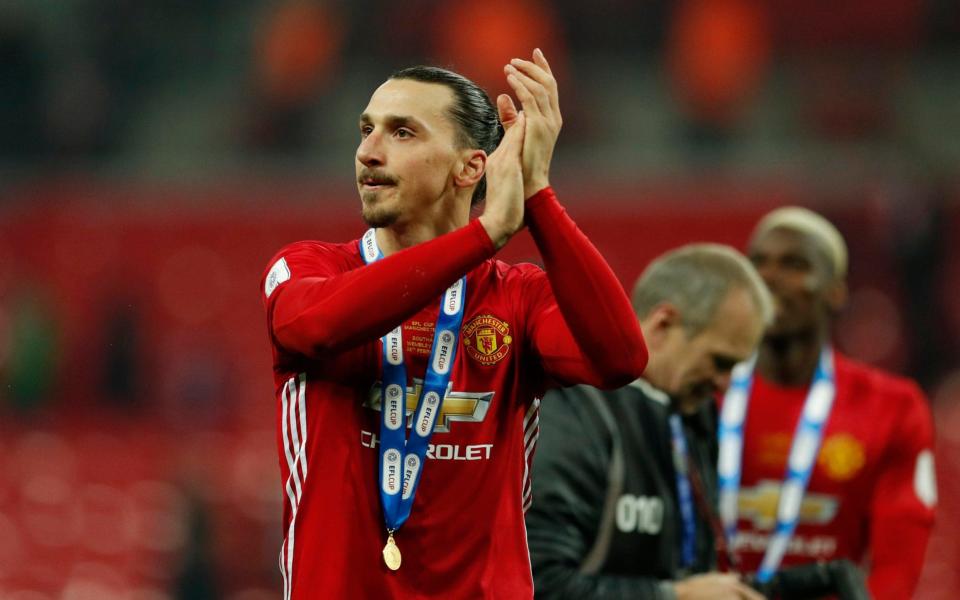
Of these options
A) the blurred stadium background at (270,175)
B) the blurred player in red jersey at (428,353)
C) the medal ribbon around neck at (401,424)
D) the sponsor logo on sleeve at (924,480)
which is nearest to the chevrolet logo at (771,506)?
the sponsor logo on sleeve at (924,480)

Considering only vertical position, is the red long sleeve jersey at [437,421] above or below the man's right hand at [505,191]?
below

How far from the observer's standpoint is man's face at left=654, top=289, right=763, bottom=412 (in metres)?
4.34

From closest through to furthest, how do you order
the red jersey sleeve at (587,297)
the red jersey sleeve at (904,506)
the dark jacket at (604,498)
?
the red jersey sleeve at (587,297)
the dark jacket at (604,498)
the red jersey sleeve at (904,506)

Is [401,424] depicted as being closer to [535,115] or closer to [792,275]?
[535,115]

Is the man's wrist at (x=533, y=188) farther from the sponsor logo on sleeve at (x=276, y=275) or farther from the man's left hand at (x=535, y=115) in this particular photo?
the sponsor logo on sleeve at (x=276, y=275)

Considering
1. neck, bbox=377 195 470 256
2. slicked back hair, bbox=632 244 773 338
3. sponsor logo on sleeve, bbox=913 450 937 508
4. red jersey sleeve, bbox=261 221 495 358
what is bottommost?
sponsor logo on sleeve, bbox=913 450 937 508

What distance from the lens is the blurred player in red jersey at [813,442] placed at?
218 inches

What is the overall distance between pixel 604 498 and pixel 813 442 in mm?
1885

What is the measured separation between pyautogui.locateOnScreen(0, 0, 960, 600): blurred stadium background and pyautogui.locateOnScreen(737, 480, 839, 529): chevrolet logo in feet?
18.1

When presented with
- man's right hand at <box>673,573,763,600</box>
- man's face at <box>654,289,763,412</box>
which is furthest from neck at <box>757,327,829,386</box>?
man's right hand at <box>673,573,763,600</box>

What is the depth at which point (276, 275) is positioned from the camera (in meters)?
3.23

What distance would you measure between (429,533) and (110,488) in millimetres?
9433

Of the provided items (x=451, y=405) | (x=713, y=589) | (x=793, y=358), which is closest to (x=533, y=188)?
(x=451, y=405)

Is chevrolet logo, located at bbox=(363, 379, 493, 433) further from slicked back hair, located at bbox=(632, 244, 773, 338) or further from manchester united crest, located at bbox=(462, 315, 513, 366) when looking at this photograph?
slicked back hair, located at bbox=(632, 244, 773, 338)
